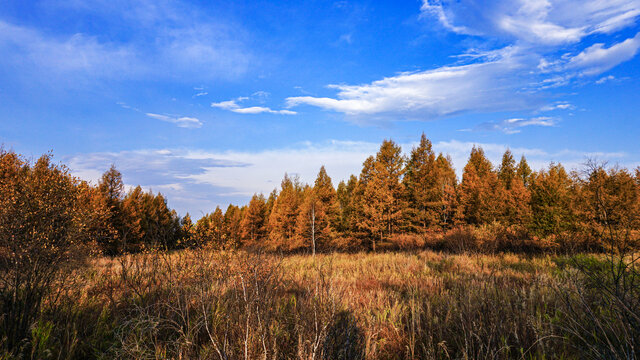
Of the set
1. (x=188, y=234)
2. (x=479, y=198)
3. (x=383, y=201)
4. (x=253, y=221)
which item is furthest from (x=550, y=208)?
(x=253, y=221)

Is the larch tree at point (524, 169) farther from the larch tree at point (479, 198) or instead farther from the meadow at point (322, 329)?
the meadow at point (322, 329)

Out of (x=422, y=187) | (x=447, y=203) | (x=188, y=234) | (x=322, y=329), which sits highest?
(x=422, y=187)

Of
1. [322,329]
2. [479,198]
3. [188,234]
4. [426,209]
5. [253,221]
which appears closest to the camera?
[322,329]

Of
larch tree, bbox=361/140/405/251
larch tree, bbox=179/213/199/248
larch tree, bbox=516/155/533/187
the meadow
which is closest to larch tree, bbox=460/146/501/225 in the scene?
larch tree, bbox=361/140/405/251

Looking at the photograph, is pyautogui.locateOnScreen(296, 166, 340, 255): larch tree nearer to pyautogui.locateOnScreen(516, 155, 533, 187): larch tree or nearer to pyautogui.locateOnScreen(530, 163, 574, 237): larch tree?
pyautogui.locateOnScreen(530, 163, 574, 237): larch tree

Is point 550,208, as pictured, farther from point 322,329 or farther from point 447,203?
point 322,329

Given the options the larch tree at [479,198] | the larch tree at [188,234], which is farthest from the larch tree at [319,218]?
the larch tree at [188,234]

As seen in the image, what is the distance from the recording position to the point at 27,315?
12.4 feet

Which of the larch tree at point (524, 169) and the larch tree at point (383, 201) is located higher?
the larch tree at point (524, 169)

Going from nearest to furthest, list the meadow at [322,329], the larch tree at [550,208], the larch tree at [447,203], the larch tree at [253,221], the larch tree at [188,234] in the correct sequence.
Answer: the meadow at [322,329] < the larch tree at [188,234] < the larch tree at [550,208] < the larch tree at [447,203] < the larch tree at [253,221]

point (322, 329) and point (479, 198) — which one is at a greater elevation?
point (479, 198)

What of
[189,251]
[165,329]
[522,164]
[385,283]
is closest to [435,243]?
[385,283]

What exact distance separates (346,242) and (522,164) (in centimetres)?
3548

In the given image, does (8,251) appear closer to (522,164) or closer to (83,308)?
(83,308)
